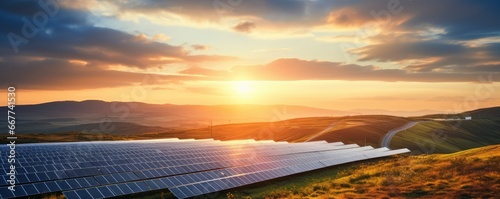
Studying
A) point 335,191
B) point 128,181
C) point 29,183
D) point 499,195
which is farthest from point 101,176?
point 499,195

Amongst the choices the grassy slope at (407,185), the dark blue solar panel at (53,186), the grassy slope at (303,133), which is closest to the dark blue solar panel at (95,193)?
the dark blue solar panel at (53,186)

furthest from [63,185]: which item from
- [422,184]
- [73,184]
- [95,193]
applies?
[422,184]

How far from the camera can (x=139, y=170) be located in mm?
35844

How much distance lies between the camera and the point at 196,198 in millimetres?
31141

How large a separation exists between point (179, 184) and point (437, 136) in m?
148

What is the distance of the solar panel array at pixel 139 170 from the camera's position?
2866 centimetres

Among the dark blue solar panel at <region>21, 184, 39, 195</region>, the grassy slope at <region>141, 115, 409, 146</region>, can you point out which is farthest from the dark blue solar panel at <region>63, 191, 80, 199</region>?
the grassy slope at <region>141, 115, 409, 146</region>

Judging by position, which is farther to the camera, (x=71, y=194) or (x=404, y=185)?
(x=404, y=185)

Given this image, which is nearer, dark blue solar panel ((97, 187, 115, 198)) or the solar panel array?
dark blue solar panel ((97, 187, 115, 198))

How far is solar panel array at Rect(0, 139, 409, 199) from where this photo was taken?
94.0 feet

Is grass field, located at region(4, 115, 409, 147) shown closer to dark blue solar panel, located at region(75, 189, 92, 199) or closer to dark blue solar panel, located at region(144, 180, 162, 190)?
dark blue solar panel, located at region(144, 180, 162, 190)

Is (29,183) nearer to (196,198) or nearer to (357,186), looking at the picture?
(196,198)

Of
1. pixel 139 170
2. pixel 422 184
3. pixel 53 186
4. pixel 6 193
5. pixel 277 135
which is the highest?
pixel 6 193

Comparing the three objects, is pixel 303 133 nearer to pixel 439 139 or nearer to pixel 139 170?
pixel 439 139
